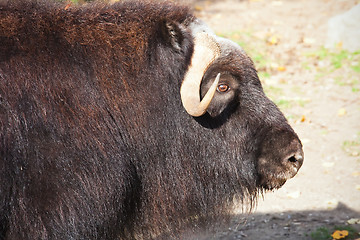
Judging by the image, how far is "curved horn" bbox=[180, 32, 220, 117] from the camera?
117 inches

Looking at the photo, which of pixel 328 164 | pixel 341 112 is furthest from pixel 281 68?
pixel 328 164

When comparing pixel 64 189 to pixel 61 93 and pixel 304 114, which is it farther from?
pixel 304 114

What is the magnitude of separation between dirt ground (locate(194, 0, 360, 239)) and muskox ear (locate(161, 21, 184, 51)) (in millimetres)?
1813

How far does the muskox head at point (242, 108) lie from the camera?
3080 millimetres

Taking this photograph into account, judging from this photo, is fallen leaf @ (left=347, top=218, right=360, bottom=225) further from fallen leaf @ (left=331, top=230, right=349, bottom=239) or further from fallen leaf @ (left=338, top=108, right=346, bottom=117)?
fallen leaf @ (left=338, top=108, right=346, bottom=117)

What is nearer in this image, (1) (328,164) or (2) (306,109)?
(1) (328,164)

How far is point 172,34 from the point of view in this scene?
3.05 metres

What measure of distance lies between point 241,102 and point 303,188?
93.8 inches

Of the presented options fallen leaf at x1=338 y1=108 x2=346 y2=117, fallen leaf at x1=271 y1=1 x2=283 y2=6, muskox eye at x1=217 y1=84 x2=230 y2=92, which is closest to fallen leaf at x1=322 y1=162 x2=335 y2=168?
fallen leaf at x1=338 y1=108 x2=346 y2=117

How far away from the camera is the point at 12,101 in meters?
2.71

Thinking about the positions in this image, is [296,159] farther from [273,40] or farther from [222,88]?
[273,40]

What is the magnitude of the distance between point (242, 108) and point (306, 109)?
3.83m

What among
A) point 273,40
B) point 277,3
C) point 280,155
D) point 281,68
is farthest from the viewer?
point 277,3

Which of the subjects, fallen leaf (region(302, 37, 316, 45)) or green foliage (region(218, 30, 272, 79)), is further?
fallen leaf (region(302, 37, 316, 45))
